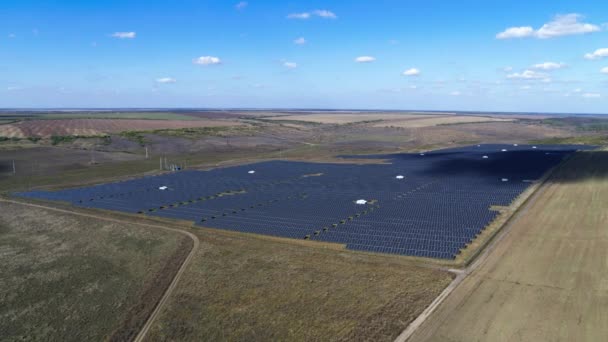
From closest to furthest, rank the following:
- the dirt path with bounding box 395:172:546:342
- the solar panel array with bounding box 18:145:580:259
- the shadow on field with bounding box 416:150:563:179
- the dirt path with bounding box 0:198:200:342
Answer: the dirt path with bounding box 395:172:546:342 < the dirt path with bounding box 0:198:200:342 < the solar panel array with bounding box 18:145:580:259 < the shadow on field with bounding box 416:150:563:179

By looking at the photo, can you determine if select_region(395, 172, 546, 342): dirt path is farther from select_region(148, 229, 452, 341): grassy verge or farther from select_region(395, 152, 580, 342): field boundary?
select_region(148, 229, 452, 341): grassy verge

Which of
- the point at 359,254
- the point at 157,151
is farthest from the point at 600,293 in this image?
the point at 157,151

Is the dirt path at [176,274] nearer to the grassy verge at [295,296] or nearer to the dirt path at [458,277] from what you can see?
the grassy verge at [295,296]

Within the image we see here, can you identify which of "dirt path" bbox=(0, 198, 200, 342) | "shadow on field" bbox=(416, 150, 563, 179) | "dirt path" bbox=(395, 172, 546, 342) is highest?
"shadow on field" bbox=(416, 150, 563, 179)

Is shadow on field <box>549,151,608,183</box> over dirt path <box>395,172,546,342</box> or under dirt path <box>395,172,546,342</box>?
over

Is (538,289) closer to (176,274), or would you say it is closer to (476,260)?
(476,260)

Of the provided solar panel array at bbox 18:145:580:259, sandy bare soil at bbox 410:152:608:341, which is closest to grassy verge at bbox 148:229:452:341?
sandy bare soil at bbox 410:152:608:341

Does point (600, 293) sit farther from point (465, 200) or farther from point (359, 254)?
point (465, 200)

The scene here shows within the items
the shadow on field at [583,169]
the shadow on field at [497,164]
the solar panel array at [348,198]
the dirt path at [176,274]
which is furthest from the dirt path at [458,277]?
the shadow on field at [583,169]
